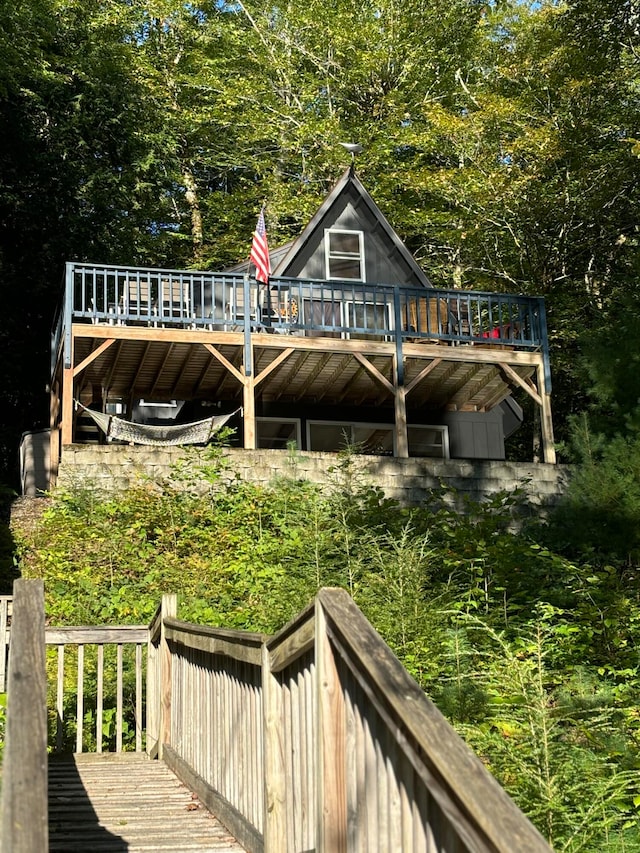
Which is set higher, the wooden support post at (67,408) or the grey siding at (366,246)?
the grey siding at (366,246)

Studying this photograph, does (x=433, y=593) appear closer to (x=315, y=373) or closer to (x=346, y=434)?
(x=315, y=373)

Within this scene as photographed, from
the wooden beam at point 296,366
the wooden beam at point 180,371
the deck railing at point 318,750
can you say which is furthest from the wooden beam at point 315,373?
the deck railing at point 318,750

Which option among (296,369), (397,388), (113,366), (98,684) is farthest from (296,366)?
(98,684)

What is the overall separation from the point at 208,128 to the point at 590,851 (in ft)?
97.0

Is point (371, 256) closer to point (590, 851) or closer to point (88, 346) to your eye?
point (88, 346)

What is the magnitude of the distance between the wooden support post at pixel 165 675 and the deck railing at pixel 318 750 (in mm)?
1395

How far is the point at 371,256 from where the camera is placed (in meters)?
22.8

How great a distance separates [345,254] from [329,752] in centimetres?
1970

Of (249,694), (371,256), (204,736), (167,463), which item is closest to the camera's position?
(249,694)

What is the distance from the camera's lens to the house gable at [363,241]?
22266 millimetres

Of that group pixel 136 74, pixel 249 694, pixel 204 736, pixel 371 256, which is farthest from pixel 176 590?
pixel 136 74

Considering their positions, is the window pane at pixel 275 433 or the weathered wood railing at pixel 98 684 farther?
the window pane at pixel 275 433

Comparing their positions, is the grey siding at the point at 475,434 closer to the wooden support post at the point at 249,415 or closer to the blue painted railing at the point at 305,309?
the blue painted railing at the point at 305,309

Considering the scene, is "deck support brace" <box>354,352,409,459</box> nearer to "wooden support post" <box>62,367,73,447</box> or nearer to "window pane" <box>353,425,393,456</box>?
"window pane" <box>353,425,393,456</box>
